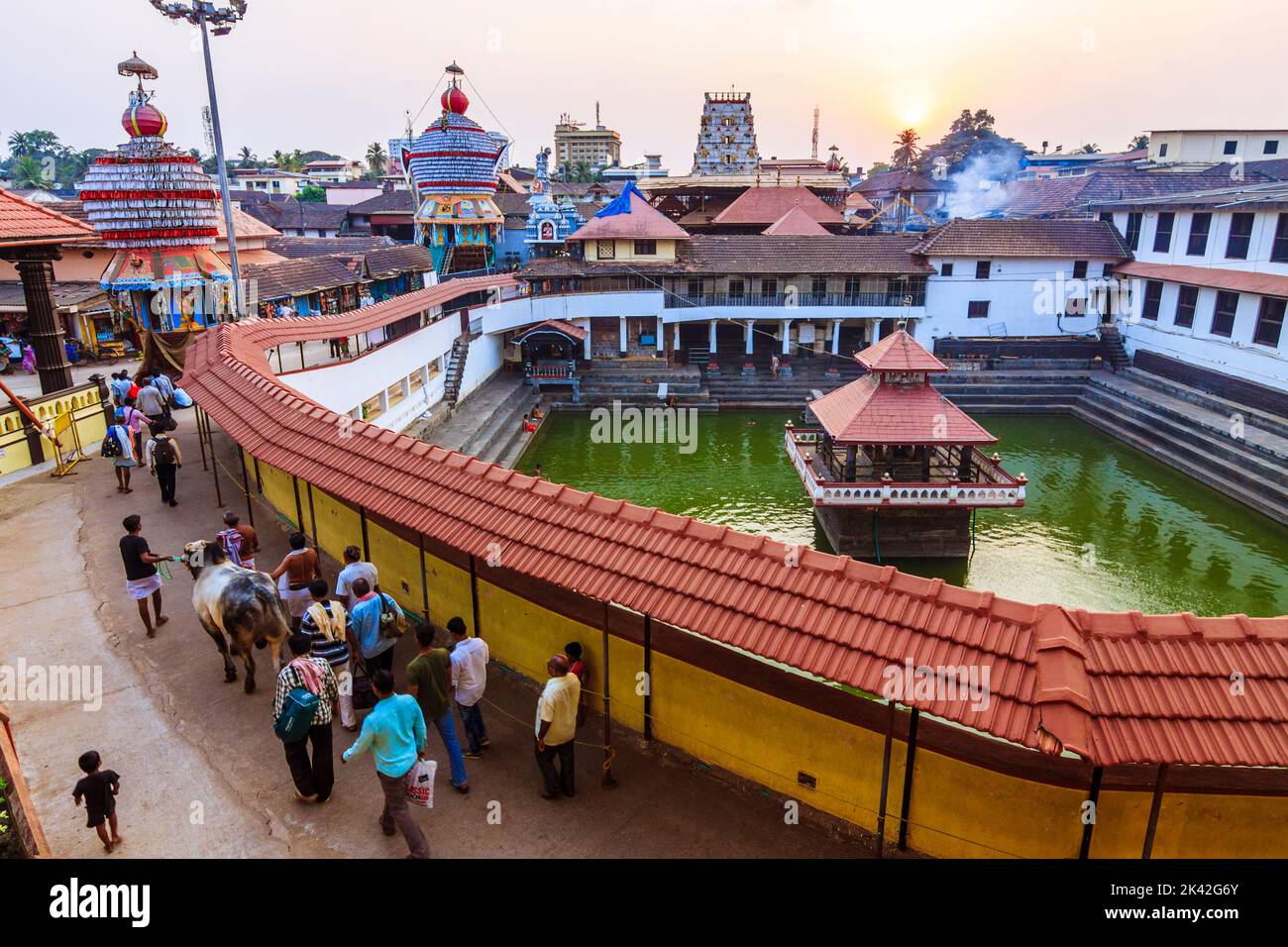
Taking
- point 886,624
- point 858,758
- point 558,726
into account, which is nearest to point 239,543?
point 558,726

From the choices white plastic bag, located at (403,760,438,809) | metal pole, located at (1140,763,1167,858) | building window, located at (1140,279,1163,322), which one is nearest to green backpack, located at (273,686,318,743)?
white plastic bag, located at (403,760,438,809)

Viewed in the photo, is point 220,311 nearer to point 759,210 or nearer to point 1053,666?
point 1053,666

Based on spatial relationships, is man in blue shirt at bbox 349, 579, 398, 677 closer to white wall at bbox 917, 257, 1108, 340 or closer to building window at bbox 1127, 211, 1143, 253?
white wall at bbox 917, 257, 1108, 340

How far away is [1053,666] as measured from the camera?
459 centimetres

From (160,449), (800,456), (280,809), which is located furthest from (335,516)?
(800,456)

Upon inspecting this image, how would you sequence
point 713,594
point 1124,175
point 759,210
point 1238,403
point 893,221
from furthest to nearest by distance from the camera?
point 893,221
point 759,210
point 1124,175
point 1238,403
point 713,594

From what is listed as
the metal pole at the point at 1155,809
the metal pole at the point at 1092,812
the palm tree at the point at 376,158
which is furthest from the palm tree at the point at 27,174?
the metal pole at the point at 1155,809

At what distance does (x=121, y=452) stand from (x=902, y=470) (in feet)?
52.5

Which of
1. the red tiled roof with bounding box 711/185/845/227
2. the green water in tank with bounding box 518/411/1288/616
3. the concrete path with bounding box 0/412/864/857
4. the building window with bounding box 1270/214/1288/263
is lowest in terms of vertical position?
the green water in tank with bounding box 518/411/1288/616

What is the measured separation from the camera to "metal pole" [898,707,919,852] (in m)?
5.50

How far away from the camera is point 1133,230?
3497 cm

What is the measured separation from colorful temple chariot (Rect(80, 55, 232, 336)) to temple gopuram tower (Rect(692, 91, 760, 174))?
A: 51526mm
